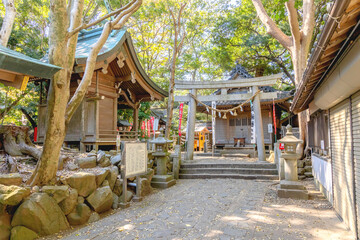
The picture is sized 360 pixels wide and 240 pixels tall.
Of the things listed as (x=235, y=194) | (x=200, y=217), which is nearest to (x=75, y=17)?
(x=200, y=217)

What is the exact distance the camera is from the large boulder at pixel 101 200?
17.9 ft

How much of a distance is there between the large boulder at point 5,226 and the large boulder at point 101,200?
1660mm

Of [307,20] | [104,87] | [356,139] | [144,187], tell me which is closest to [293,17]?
[307,20]

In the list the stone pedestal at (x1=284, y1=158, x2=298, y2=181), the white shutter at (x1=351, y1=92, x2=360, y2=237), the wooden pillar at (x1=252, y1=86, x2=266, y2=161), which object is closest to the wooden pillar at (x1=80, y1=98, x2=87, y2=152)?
the stone pedestal at (x1=284, y1=158, x2=298, y2=181)

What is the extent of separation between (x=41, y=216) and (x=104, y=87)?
758cm

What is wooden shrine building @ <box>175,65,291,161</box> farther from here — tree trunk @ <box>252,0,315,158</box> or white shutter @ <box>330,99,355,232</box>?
white shutter @ <box>330,99,355,232</box>

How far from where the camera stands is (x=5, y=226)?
3943 millimetres

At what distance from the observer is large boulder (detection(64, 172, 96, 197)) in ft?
17.5

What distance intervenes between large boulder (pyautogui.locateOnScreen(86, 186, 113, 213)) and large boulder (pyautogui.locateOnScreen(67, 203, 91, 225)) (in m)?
0.21

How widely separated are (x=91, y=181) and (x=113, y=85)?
692cm

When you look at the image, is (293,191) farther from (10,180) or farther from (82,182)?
(10,180)

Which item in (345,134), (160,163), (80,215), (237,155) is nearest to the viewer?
(345,134)

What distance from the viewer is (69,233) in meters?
4.48

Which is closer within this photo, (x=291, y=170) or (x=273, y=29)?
(x=291, y=170)
